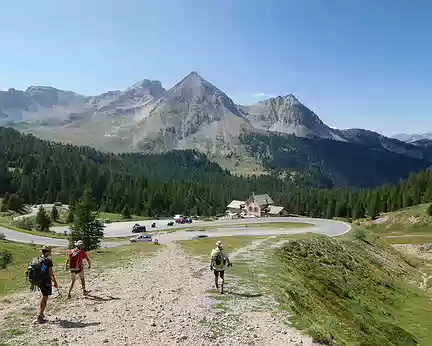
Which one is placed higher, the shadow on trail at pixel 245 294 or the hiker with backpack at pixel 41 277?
the hiker with backpack at pixel 41 277

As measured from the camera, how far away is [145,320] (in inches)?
712

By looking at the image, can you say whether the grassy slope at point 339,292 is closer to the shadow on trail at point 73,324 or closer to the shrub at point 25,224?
the shadow on trail at point 73,324

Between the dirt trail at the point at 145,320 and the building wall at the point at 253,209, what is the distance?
162 metres

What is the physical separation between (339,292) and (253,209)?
155225 millimetres

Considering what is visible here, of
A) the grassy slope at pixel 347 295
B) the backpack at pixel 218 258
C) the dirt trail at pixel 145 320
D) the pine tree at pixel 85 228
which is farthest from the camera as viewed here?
the pine tree at pixel 85 228

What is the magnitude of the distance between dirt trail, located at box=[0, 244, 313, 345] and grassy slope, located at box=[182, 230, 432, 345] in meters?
2.89

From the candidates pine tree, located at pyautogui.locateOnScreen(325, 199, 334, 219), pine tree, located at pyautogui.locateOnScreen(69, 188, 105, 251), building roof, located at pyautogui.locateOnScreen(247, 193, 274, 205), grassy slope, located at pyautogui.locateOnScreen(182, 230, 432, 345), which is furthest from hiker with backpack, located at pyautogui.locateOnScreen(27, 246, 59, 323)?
pine tree, located at pyautogui.locateOnScreen(325, 199, 334, 219)

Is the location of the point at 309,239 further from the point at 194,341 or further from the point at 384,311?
the point at 194,341

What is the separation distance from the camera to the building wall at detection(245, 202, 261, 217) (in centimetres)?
18645

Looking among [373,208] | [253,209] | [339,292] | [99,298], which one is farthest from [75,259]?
[373,208]

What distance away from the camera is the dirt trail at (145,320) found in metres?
15.9

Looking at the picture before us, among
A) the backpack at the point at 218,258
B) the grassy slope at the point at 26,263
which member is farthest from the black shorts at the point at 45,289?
the backpack at the point at 218,258

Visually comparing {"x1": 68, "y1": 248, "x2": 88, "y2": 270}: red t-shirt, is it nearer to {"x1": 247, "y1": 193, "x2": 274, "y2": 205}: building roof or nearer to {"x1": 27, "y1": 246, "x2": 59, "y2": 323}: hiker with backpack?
{"x1": 27, "y1": 246, "x2": 59, "y2": 323}: hiker with backpack

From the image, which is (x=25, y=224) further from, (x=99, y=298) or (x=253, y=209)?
(x=253, y=209)
